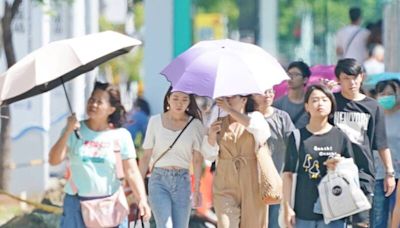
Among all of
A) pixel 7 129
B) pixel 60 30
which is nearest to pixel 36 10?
pixel 60 30

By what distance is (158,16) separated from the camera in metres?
16.6

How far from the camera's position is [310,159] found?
8.96 metres

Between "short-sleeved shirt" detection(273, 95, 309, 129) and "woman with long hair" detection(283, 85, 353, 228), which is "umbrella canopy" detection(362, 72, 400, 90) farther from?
"woman with long hair" detection(283, 85, 353, 228)

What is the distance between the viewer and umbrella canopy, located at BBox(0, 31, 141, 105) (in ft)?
28.2

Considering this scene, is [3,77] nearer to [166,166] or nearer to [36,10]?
[166,166]

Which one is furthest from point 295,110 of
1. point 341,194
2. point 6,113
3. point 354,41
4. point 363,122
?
point 354,41

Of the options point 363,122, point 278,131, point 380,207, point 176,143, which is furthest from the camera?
point 380,207

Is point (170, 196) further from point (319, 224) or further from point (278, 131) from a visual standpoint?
point (319, 224)

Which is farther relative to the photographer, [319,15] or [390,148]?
[319,15]

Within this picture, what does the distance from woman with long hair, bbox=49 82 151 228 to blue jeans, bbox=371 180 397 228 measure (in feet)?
7.59

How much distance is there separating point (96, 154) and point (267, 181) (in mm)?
1325

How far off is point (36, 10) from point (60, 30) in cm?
95

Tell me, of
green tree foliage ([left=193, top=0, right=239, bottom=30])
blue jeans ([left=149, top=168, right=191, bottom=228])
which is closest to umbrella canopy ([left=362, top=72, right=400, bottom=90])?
blue jeans ([left=149, top=168, right=191, bottom=228])

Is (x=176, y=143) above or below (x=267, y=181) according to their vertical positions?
above
